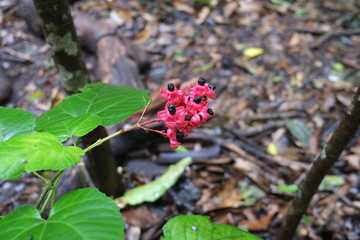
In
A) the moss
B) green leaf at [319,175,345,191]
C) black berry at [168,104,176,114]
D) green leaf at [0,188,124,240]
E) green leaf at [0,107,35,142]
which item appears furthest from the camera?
green leaf at [319,175,345,191]

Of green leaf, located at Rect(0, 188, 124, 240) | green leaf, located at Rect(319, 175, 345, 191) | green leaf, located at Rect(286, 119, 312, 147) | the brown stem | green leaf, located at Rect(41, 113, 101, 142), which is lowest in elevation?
green leaf, located at Rect(319, 175, 345, 191)

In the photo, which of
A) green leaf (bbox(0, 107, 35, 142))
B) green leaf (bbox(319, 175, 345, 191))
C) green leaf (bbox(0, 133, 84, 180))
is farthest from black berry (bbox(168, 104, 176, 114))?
green leaf (bbox(319, 175, 345, 191))

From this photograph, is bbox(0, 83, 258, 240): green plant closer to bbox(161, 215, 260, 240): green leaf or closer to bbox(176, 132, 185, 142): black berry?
bbox(161, 215, 260, 240): green leaf

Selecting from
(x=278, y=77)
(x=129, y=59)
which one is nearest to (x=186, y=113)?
(x=129, y=59)

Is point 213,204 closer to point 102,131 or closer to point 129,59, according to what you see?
point 102,131

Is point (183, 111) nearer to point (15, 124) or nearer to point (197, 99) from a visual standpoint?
point (197, 99)

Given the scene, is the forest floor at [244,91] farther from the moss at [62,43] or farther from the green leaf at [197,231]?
the moss at [62,43]
